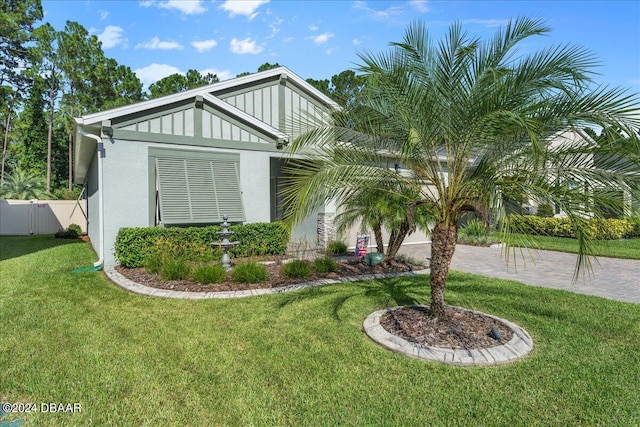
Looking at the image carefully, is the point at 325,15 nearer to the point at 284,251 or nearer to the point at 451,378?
the point at 284,251

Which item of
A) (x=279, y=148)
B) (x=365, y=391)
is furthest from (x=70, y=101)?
(x=365, y=391)

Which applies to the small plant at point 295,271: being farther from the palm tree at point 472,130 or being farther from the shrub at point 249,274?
the palm tree at point 472,130

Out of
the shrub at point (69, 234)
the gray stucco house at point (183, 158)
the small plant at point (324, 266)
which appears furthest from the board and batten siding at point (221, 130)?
the shrub at point (69, 234)

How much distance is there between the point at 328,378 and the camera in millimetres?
3480

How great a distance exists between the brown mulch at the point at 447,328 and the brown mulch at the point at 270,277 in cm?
282

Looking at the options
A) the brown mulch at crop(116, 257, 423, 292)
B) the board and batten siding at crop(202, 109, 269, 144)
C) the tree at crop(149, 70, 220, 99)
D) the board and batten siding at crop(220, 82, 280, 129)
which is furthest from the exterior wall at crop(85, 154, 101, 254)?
the tree at crop(149, 70, 220, 99)

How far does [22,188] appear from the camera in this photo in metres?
24.2

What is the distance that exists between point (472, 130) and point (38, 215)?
2372cm

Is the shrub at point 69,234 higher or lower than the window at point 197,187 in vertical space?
lower

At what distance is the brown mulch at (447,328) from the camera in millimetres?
4293

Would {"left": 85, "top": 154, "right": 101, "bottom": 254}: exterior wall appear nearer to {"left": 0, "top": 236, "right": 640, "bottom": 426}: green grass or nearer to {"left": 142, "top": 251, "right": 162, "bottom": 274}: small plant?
{"left": 142, "top": 251, "right": 162, "bottom": 274}: small plant

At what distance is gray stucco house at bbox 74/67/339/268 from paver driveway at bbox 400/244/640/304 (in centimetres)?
596

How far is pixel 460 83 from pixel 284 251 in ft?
24.4

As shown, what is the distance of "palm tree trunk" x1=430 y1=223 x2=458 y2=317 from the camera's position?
471 centimetres
